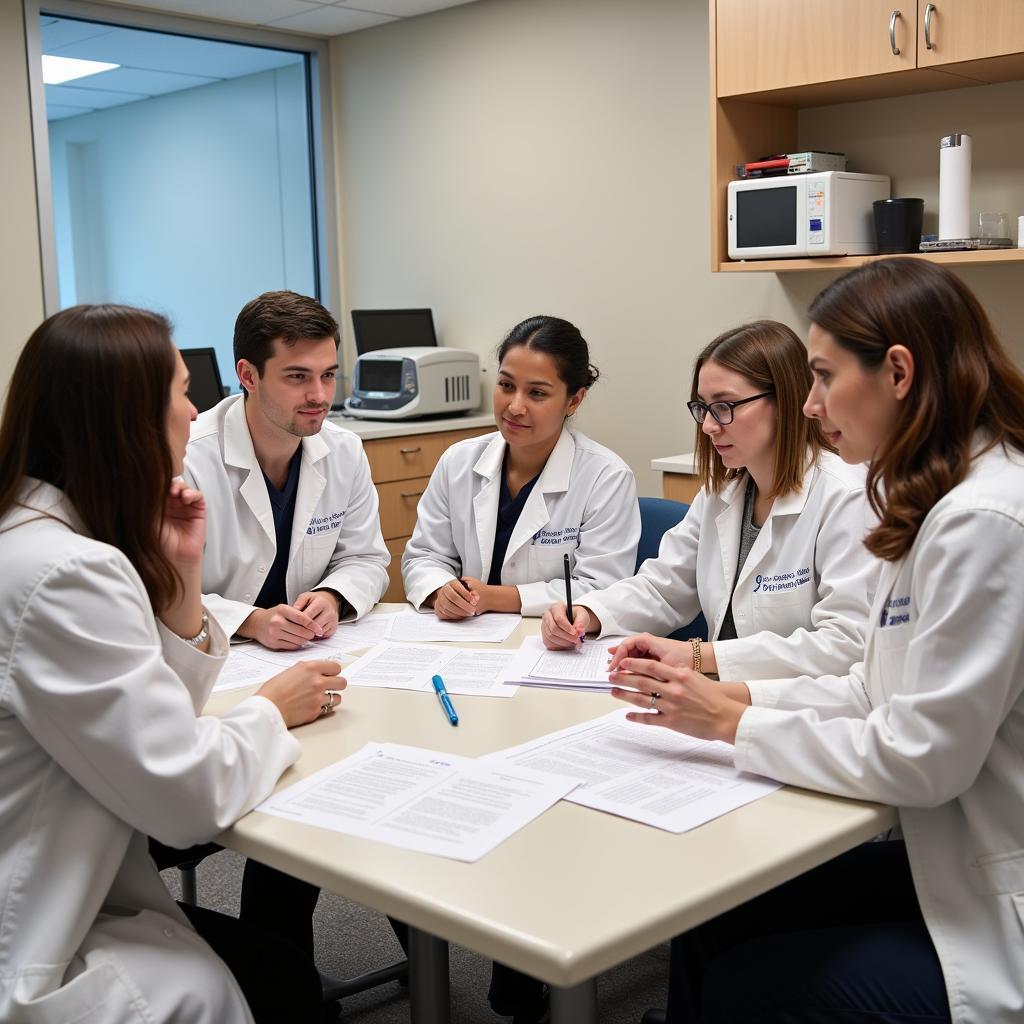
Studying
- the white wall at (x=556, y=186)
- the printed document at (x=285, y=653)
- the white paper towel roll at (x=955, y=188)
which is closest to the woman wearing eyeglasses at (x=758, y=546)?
the printed document at (x=285, y=653)

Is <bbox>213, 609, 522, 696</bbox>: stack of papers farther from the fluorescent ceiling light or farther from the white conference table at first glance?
the fluorescent ceiling light

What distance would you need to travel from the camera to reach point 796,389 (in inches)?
77.8

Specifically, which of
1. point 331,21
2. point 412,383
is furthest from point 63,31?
point 412,383

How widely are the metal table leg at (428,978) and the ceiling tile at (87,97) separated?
155 inches

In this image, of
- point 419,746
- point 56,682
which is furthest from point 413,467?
point 56,682

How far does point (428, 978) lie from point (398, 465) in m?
3.01

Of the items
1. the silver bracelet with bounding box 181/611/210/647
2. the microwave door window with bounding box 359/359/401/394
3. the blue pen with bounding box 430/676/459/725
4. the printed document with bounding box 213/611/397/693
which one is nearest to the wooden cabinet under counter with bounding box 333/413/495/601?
the microwave door window with bounding box 359/359/401/394

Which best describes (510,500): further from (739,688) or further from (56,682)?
(56,682)

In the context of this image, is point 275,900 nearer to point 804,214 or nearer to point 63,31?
point 804,214

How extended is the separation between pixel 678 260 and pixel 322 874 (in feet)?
10.8

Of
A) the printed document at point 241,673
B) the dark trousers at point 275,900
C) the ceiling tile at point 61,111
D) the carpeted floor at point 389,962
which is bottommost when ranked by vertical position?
the carpeted floor at point 389,962

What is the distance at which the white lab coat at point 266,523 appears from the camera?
2324mm

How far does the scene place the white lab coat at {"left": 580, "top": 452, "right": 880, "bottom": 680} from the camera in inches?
69.4

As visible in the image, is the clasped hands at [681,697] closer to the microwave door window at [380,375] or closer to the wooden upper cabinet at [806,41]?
the wooden upper cabinet at [806,41]
